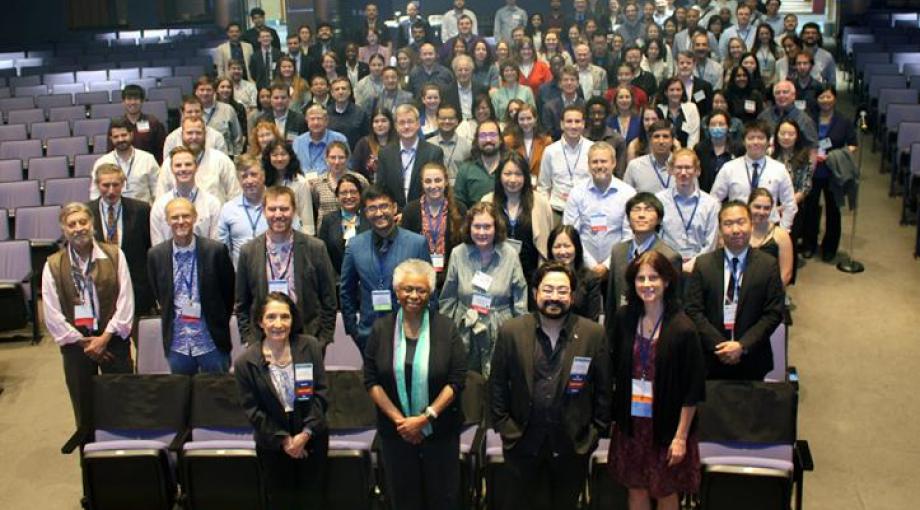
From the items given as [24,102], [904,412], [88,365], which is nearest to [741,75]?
[904,412]

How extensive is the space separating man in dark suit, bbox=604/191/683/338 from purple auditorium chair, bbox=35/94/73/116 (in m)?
8.11

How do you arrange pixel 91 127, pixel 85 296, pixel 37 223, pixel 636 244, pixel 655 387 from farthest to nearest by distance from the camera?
pixel 91 127, pixel 37 223, pixel 85 296, pixel 636 244, pixel 655 387

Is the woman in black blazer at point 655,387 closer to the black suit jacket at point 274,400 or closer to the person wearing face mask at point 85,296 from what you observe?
the black suit jacket at point 274,400

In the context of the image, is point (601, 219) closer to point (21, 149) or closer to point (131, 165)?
point (131, 165)

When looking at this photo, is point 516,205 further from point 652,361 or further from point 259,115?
point 259,115

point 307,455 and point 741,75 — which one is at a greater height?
point 741,75

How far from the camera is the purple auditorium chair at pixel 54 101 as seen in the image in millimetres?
10953

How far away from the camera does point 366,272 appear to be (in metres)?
4.68

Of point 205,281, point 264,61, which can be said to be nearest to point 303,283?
point 205,281

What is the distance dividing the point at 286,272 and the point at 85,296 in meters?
1.05

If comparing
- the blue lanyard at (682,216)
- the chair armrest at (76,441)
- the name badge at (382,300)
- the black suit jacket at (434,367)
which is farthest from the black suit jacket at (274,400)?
the blue lanyard at (682,216)

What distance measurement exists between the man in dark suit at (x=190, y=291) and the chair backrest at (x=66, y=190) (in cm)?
377

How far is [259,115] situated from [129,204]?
2.73 meters

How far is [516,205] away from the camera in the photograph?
5.39 m
